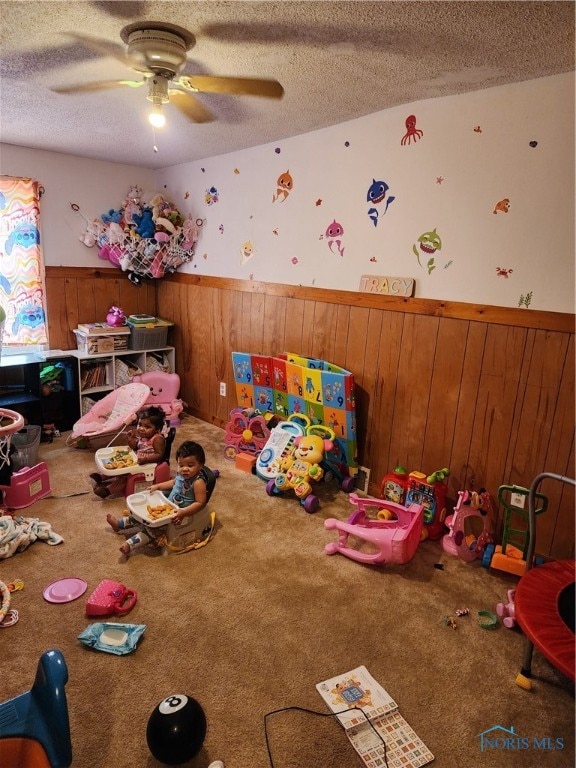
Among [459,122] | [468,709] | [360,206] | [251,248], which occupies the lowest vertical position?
[468,709]

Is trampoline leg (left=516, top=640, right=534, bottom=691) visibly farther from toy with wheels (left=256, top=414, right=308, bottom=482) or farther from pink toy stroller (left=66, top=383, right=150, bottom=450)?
pink toy stroller (left=66, top=383, right=150, bottom=450)

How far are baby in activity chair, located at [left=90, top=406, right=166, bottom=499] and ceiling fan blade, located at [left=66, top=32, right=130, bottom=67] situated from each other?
193cm

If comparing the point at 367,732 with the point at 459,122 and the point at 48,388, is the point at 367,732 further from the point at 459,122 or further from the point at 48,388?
the point at 48,388

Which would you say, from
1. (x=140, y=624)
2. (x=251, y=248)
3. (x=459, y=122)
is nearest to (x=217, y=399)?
(x=251, y=248)

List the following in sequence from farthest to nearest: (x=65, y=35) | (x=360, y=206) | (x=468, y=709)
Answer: (x=360, y=206)
(x=65, y=35)
(x=468, y=709)

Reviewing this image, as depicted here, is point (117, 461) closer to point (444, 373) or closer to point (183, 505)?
point (183, 505)

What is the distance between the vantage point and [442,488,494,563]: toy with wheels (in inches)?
96.5

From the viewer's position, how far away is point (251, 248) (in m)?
3.74

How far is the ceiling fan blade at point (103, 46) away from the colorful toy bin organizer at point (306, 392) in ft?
6.26

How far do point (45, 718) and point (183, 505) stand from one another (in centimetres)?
125

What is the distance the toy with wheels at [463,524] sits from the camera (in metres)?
2.45

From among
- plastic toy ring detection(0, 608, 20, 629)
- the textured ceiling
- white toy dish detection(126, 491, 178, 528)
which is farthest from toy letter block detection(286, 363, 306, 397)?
plastic toy ring detection(0, 608, 20, 629)

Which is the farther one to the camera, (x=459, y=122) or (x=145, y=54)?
(x=459, y=122)

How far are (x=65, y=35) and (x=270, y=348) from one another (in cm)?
225
